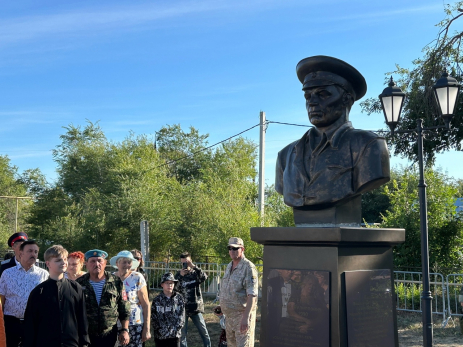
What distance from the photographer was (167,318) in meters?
6.80

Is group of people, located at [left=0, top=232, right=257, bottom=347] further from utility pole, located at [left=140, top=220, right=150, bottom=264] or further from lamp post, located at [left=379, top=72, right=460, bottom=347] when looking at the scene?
utility pole, located at [left=140, top=220, right=150, bottom=264]

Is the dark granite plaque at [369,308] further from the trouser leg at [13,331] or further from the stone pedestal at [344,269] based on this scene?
the trouser leg at [13,331]

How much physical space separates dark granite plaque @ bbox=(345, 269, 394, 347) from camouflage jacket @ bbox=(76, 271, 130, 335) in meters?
2.60

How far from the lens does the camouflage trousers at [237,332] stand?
623 centimetres

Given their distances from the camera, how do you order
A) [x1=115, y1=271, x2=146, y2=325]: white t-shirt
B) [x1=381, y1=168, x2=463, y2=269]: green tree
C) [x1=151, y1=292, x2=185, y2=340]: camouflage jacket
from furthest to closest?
[x1=381, y1=168, x2=463, y2=269]: green tree → [x1=151, y1=292, x2=185, y2=340]: camouflage jacket → [x1=115, y1=271, x2=146, y2=325]: white t-shirt

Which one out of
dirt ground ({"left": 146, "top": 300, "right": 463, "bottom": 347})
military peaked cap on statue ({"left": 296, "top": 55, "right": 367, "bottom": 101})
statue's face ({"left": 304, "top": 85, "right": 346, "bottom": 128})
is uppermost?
military peaked cap on statue ({"left": 296, "top": 55, "right": 367, "bottom": 101})

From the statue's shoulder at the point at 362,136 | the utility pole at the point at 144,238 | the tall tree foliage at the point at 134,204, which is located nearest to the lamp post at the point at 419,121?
the statue's shoulder at the point at 362,136

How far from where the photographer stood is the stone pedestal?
→ 401cm

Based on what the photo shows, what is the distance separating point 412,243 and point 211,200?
757 centimetres

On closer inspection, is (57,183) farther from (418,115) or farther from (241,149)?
(418,115)

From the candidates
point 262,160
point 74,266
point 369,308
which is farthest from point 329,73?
point 262,160

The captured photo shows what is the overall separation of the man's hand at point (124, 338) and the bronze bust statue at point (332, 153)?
2387mm

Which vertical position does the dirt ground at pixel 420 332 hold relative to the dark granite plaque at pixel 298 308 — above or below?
below

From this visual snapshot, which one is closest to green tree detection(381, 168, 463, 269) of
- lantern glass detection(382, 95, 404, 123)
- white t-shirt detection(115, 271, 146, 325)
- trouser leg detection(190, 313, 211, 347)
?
lantern glass detection(382, 95, 404, 123)
